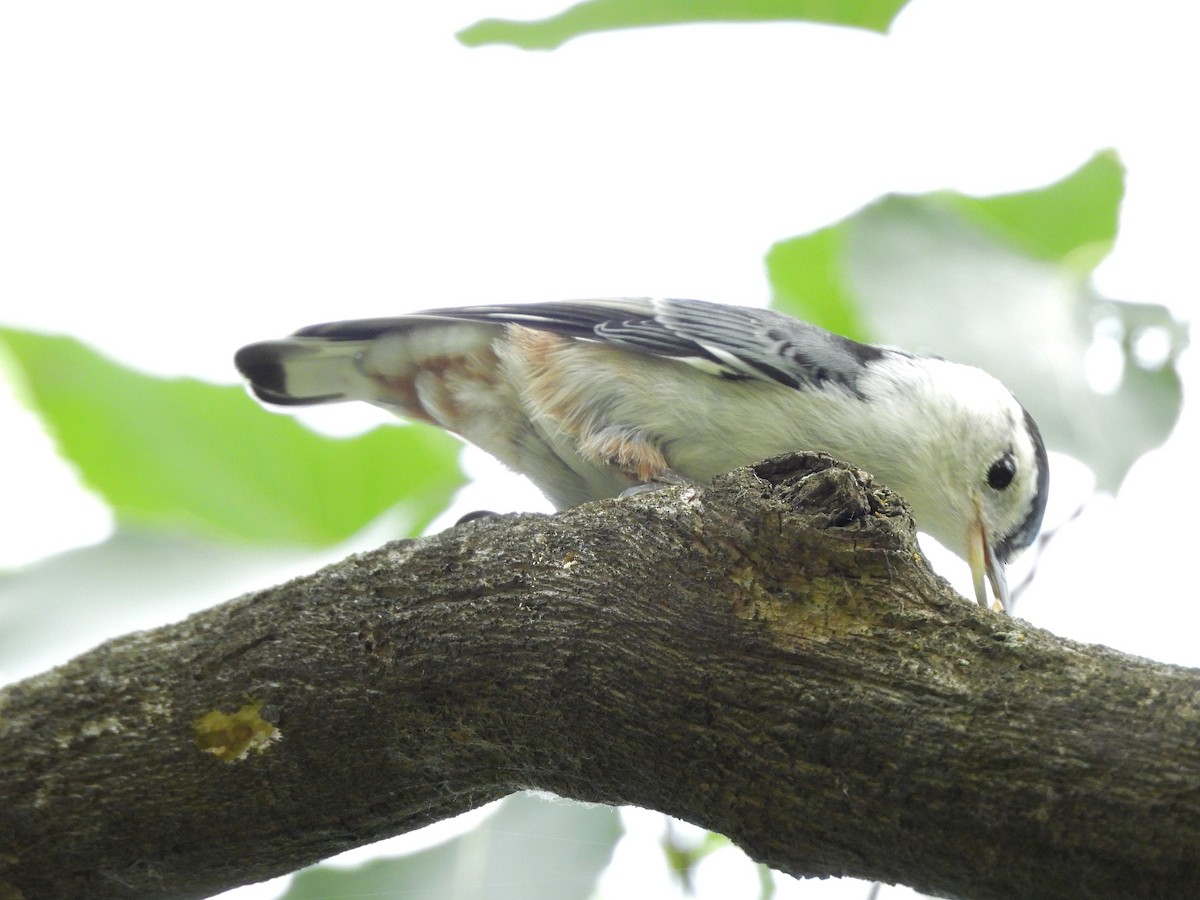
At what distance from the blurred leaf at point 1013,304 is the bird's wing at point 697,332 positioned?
23 centimetres

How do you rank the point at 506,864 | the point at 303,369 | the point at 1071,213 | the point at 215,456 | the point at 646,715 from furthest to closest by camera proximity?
the point at 1071,213 < the point at 215,456 < the point at 303,369 < the point at 506,864 < the point at 646,715

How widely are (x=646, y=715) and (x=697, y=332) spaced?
1.47 meters

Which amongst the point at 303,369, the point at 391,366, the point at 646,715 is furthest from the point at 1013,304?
the point at 646,715

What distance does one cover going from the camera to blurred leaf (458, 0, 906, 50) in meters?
2.83

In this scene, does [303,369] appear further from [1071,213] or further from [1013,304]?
[1071,213]

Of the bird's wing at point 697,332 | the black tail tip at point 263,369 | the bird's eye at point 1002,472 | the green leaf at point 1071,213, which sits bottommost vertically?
the bird's eye at point 1002,472

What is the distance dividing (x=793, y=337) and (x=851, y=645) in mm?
1471

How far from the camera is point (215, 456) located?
3.59 m

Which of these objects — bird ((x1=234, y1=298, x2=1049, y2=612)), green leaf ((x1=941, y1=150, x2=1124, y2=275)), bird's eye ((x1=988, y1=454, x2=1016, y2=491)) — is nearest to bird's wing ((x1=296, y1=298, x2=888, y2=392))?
bird ((x1=234, y1=298, x2=1049, y2=612))

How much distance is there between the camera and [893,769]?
1.55 metres

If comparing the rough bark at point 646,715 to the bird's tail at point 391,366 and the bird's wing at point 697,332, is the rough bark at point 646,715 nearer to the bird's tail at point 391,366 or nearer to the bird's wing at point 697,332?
the bird's wing at point 697,332

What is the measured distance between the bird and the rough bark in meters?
0.87

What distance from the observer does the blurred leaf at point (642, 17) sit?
9.27 feet

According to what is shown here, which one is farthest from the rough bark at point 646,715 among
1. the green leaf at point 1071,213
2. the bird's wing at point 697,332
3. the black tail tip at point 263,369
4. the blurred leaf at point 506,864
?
the green leaf at point 1071,213
